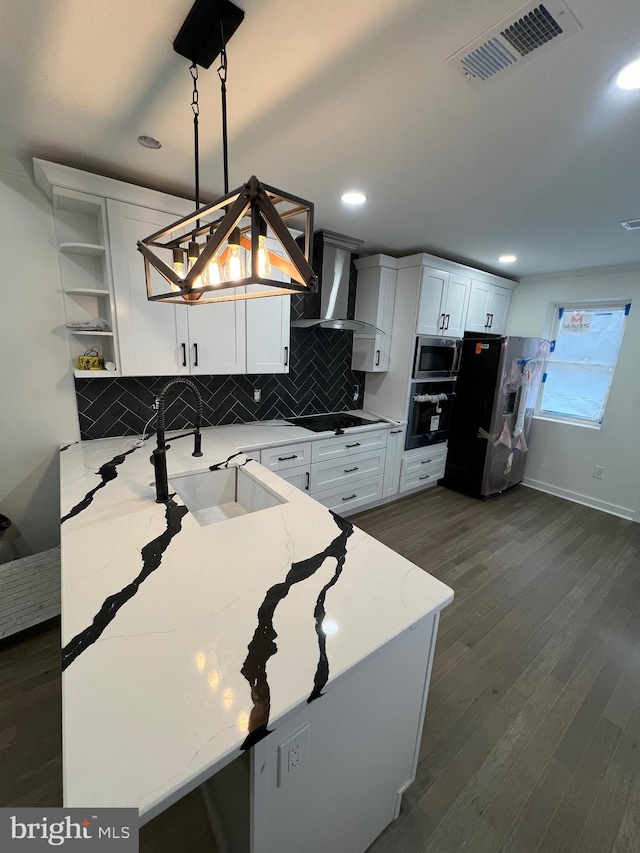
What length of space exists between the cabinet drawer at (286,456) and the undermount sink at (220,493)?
1.60 ft

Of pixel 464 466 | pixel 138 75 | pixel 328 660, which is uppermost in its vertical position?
pixel 138 75

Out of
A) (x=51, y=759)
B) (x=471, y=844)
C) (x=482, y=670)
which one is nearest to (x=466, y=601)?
(x=482, y=670)

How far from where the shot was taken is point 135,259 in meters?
2.07

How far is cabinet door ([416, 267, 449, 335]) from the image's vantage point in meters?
3.27

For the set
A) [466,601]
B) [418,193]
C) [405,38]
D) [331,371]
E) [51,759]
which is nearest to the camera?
[405,38]

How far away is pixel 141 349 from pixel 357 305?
86.8 inches

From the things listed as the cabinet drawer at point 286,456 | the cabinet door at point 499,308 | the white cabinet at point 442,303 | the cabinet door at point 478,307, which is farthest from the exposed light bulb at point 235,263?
the cabinet door at point 499,308

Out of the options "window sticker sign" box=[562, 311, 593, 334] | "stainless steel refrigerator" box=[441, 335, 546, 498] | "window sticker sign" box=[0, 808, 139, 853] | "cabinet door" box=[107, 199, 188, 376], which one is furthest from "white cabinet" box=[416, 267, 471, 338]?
"window sticker sign" box=[0, 808, 139, 853]

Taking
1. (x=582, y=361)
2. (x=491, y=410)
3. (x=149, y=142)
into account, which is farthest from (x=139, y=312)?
(x=582, y=361)

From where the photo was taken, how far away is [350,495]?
3.18 meters

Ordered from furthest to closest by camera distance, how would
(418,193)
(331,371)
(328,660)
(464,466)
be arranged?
(464,466)
(331,371)
(418,193)
(328,660)

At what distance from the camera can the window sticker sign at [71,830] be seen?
542 mm

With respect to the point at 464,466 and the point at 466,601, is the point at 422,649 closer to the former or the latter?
the point at 466,601

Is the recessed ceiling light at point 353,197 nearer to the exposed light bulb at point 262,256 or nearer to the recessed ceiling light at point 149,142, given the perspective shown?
the recessed ceiling light at point 149,142
